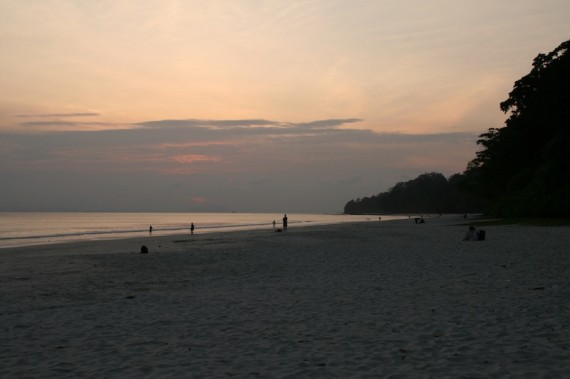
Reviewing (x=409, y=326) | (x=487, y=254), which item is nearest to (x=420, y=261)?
(x=487, y=254)

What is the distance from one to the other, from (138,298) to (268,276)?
5349mm

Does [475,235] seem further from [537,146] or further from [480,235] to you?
[537,146]

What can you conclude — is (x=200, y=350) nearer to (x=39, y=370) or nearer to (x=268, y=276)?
(x=39, y=370)

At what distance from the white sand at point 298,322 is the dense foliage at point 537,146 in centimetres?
3802

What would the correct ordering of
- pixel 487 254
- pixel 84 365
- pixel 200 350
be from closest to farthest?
pixel 84 365, pixel 200 350, pixel 487 254

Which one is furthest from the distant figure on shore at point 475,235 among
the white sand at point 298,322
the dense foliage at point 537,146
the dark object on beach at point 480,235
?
the dense foliage at point 537,146

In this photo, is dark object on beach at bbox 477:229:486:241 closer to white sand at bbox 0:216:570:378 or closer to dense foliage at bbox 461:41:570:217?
white sand at bbox 0:216:570:378

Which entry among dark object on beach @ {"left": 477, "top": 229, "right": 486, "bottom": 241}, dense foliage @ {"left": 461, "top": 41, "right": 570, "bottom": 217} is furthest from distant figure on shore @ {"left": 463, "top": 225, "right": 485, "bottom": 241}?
dense foliage @ {"left": 461, "top": 41, "right": 570, "bottom": 217}

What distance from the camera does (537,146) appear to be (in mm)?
68312

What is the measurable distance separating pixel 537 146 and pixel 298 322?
67791 millimetres

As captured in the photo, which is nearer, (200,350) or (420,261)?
(200,350)

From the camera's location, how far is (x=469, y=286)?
551 inches

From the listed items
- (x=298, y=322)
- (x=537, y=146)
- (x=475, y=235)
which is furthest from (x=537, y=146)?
(x=298, y=322)

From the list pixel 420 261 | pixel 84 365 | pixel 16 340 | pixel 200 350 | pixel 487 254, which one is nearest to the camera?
pixel 84 365
